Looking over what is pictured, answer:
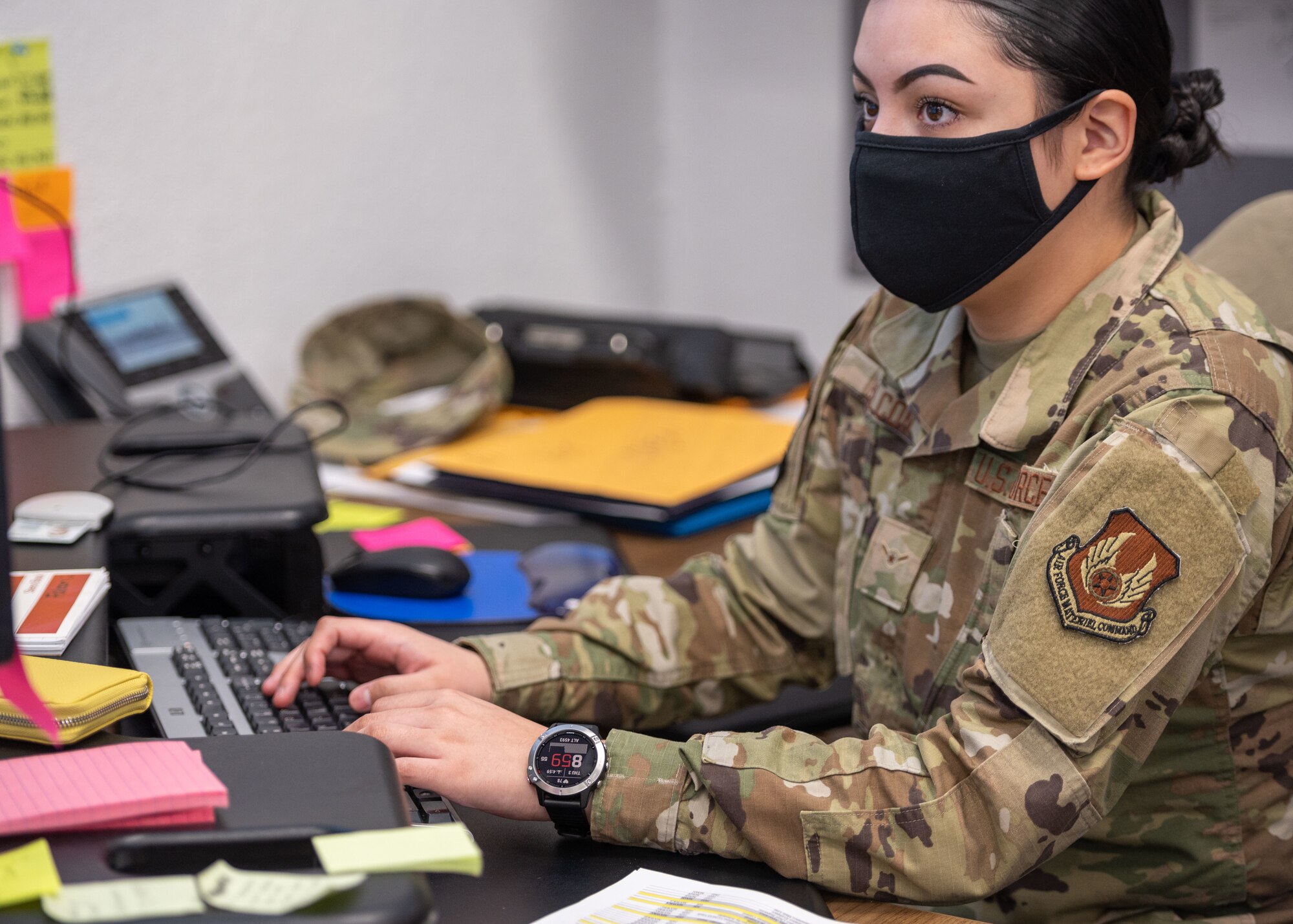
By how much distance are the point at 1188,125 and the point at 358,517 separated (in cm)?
88

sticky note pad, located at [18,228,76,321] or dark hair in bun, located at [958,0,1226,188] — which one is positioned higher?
dark hair in bun, located at [958,0,1226,188]

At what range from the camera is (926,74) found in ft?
2.82

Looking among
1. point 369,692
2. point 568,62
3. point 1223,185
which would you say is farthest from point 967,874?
point 568,62

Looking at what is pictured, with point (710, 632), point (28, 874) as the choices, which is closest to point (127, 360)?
point (710, 632)

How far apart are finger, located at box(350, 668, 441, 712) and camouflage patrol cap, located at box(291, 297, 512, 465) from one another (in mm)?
678

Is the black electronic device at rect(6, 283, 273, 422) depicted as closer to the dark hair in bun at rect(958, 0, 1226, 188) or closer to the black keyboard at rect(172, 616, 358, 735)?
the black keyboard at rect(172, 616, 358, 735)

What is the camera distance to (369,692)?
2.93 feet

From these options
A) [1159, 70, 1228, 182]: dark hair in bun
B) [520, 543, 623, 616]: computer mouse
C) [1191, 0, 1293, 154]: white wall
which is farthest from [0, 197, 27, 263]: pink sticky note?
[1191, 0, 1293, 154]: white wall

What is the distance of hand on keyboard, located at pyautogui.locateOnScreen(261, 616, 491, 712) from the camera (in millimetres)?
Answer: 904

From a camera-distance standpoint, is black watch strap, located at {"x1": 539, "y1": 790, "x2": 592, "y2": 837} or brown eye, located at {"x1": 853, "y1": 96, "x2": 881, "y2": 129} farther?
brown eye, located at {"x1": 853, "y1": 96, "x2": 881, "y2": 129}

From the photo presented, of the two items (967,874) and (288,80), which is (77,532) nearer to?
(967,874)

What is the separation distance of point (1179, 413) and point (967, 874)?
299mm

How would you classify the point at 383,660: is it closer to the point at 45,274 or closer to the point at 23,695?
the point at 23,695

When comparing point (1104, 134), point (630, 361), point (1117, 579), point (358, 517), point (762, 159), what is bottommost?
point (358, 517)
